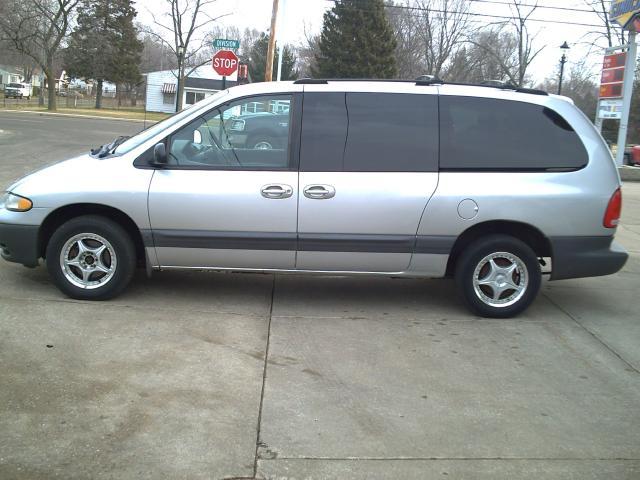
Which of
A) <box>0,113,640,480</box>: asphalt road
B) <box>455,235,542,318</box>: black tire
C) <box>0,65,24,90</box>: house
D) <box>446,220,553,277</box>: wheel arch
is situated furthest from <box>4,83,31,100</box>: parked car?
<box>455,235,542,318</box>: black tire

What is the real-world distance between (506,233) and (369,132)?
4.86 feet

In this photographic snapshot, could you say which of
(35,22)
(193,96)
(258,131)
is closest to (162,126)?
(258,131)

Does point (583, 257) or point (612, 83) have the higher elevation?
point (612, 83)

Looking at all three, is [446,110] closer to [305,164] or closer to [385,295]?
[305,164]

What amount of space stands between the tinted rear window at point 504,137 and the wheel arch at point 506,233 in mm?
488

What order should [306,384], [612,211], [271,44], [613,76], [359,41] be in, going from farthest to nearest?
1. [359,41]
2. [271,44]
3. [613,76]
4. [612,211]
5. [306,384]

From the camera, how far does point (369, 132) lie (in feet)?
17.3

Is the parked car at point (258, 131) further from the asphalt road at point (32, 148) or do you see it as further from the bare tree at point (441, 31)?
the bare tree at point (441, 31)

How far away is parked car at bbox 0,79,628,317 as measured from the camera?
5.18 meters

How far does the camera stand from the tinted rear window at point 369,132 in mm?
5242

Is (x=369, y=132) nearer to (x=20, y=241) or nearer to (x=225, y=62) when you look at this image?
(x=20, y=241)

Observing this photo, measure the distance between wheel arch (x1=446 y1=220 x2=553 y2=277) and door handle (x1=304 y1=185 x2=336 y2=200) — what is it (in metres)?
1.16

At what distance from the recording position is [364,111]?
5316mm

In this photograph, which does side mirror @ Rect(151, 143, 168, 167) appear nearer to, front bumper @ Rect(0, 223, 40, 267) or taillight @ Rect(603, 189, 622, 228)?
front bumper @ Rect(0, 223, 40, 267)
